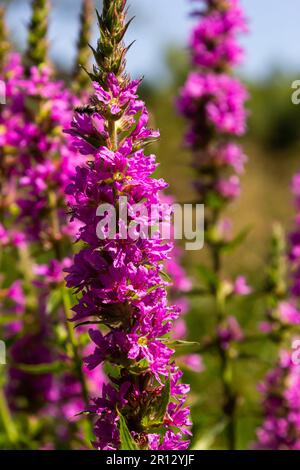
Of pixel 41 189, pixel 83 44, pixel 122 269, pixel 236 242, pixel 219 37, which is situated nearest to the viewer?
pixel 122 269

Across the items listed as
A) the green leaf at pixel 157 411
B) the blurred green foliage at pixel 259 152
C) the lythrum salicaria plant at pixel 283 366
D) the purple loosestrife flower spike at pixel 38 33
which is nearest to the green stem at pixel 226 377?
the lythrum salicaria plant at pixel 283 366

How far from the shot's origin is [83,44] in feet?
13.1

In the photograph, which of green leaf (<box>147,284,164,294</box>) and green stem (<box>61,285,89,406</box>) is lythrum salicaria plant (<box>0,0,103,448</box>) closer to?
green stem (<box>61,285,89,406</box>)

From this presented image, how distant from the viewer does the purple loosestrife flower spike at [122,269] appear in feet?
7.00

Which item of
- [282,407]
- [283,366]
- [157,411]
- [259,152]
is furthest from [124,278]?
[259,152]

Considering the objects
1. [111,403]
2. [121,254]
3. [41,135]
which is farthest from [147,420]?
[41,135]

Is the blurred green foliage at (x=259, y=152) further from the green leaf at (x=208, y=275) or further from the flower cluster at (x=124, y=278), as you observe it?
the flower cluster at (x=124, y=278)

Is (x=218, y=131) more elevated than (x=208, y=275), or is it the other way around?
(x=218, y=131)

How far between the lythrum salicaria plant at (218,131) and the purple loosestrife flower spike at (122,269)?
2470 millimetres

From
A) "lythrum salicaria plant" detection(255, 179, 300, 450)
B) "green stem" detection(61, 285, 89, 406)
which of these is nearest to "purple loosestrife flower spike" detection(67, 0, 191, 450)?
"green stem" detection(61, 285, 89, 406)

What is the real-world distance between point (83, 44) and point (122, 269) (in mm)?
2304

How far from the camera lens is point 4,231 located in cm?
416

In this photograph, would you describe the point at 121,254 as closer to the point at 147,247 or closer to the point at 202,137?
the point at 147,247

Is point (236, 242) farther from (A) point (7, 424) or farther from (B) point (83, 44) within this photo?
(A) point (7, 424)
